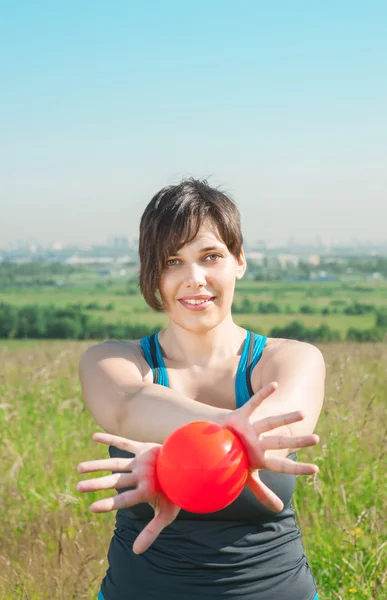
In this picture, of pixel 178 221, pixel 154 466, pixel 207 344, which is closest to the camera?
pixel 154 466

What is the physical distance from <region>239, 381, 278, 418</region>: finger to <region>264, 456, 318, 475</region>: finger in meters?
0.12

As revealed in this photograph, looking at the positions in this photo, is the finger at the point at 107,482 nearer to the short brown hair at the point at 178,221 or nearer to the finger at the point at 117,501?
the finger at the point at 117,501

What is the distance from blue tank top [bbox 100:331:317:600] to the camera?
1897mm

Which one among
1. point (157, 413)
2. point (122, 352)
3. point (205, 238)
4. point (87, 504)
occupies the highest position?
point (205, 238)

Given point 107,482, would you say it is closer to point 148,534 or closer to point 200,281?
point 148,534

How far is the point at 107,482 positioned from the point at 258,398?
412mm

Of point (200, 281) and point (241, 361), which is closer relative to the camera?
point (200, 281)

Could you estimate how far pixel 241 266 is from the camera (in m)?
2.35

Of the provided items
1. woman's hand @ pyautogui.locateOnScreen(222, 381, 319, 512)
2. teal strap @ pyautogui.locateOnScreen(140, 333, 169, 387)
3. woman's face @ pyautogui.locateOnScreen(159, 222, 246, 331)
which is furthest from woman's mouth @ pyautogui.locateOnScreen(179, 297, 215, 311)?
woman's hand @ pyautogui.locateOnScreen(222, 381, 319, 512)

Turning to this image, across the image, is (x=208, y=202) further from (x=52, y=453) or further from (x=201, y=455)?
(x=52, y=453)

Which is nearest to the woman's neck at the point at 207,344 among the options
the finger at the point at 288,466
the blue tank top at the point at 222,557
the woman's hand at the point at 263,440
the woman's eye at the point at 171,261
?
the woman's eye at the point at 171,261

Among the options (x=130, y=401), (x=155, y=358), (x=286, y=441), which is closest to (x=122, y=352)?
(x=155, y=358)

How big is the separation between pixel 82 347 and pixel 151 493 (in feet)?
23.8

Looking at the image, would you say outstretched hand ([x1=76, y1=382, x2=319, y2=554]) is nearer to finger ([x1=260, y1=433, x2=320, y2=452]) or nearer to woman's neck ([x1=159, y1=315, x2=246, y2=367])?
finger ([x1=260, y1=433, x2=320, y2=452])
